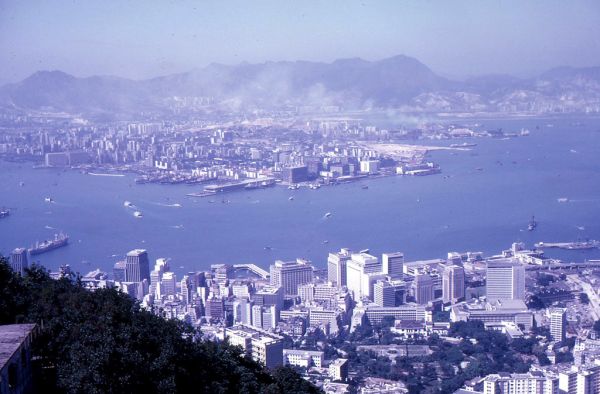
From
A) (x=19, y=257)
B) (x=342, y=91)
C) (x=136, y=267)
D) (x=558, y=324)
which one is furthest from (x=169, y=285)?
(x=342, y=91)

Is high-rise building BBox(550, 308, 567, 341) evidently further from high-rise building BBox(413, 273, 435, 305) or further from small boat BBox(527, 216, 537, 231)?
small boat BBox(527, 216, 537, 231)

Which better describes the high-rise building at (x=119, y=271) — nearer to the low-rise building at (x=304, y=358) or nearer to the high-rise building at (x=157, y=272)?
the high-rise building at (x=157, y=272)

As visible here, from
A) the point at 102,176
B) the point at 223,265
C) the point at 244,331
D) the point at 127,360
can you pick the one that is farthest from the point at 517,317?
the point at 102,176

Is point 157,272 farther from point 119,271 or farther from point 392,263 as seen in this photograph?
point 392,263

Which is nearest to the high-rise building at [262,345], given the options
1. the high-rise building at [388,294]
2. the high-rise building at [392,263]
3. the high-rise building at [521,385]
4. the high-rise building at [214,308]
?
the high-rise building at [214,308]

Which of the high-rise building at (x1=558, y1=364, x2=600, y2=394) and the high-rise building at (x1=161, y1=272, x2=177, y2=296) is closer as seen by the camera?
the high-rise building at (x1=558, y1=364, x2=600, y2=394)

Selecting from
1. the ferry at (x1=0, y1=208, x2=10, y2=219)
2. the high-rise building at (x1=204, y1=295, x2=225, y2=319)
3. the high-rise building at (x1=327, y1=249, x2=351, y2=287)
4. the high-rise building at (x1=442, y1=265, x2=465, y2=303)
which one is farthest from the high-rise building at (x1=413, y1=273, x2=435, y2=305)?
the ferry at (x1=0, y1=208, x2=10, y2=219)
